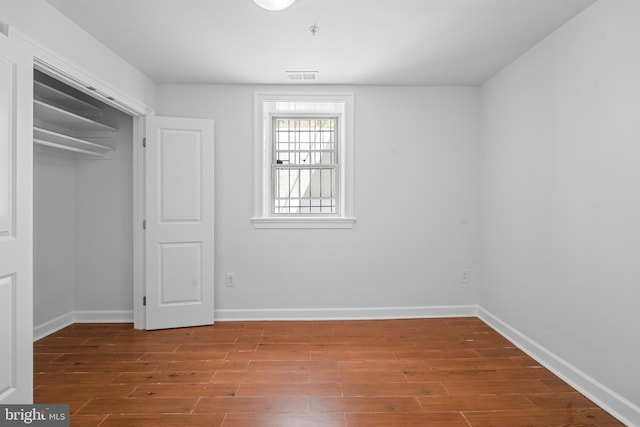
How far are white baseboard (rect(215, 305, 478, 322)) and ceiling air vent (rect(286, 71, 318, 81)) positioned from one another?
7.98ft

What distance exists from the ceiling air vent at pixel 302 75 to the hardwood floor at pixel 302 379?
2.53m

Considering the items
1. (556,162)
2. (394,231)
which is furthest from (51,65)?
(556,162)

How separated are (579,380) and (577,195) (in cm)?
125

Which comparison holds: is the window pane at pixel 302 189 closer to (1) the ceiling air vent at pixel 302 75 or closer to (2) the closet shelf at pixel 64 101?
(1) the ceiling air vent at pixel 302 75

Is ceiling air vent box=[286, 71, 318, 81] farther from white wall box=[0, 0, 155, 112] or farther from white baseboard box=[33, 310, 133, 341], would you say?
white baseboard box=[33, 310, 133, 341]

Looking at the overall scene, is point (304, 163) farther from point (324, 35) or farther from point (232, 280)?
point (324, 35)

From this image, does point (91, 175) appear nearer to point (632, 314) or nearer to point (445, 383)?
point (445, 383)

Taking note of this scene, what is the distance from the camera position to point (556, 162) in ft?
9.58

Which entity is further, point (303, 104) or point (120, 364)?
point (303, 104)

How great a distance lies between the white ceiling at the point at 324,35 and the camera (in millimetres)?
2592

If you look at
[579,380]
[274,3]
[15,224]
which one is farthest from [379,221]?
[15,224]

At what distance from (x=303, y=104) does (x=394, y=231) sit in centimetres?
172

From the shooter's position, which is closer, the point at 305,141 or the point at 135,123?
the point at 135,123

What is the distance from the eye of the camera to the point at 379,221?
426 cm
